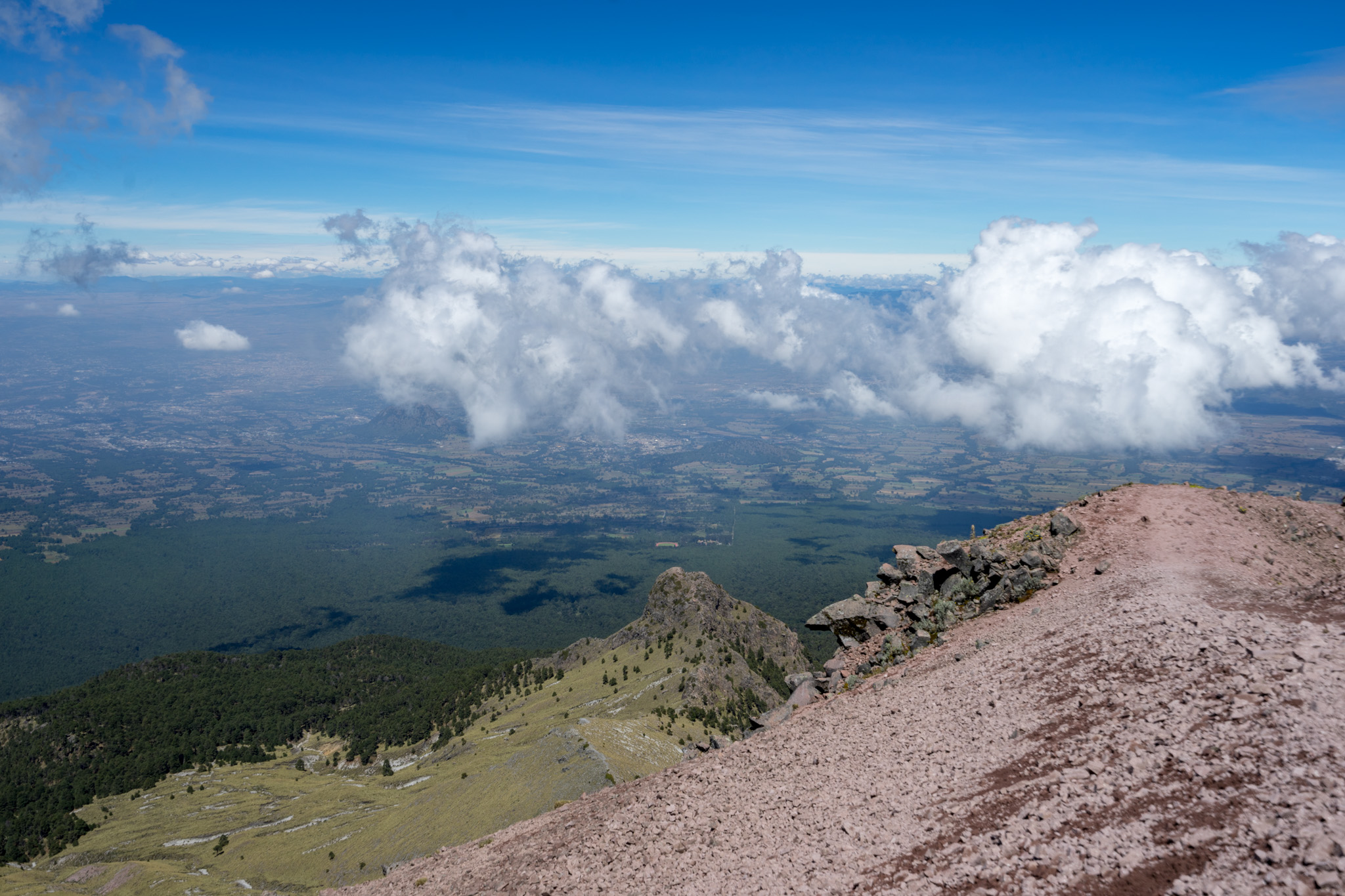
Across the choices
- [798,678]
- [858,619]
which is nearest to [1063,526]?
[858,619]

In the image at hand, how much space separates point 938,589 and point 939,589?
0.06 meters

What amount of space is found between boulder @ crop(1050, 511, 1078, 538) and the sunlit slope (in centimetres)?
3714

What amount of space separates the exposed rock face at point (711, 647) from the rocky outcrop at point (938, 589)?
61280 mm

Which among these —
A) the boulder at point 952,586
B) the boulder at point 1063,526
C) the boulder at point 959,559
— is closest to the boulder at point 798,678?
the boulder at point 952,586

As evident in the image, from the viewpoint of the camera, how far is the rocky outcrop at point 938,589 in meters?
31.7

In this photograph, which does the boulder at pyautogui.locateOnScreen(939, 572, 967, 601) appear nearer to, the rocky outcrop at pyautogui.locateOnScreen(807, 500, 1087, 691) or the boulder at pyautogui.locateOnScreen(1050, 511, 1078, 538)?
the rocky outcrop at pyautogui.locateOnScreen(807, 500, 1087, 691)

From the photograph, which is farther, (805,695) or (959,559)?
(959,559)

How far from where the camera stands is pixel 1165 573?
2720cm

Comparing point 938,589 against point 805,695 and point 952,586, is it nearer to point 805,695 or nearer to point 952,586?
point 952,586

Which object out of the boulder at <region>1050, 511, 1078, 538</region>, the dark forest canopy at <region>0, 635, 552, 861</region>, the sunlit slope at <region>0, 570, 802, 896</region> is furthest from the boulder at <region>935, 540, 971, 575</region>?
the dark forest canopy at <region>0, 635, 552, 861</region>

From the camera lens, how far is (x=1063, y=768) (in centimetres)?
1678

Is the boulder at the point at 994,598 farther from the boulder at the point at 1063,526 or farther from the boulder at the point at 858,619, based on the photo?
the boulder at the point at 1063,526

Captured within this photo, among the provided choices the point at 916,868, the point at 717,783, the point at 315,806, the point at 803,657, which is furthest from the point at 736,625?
the point at 916,868

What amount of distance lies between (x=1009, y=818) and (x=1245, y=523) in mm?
25805
